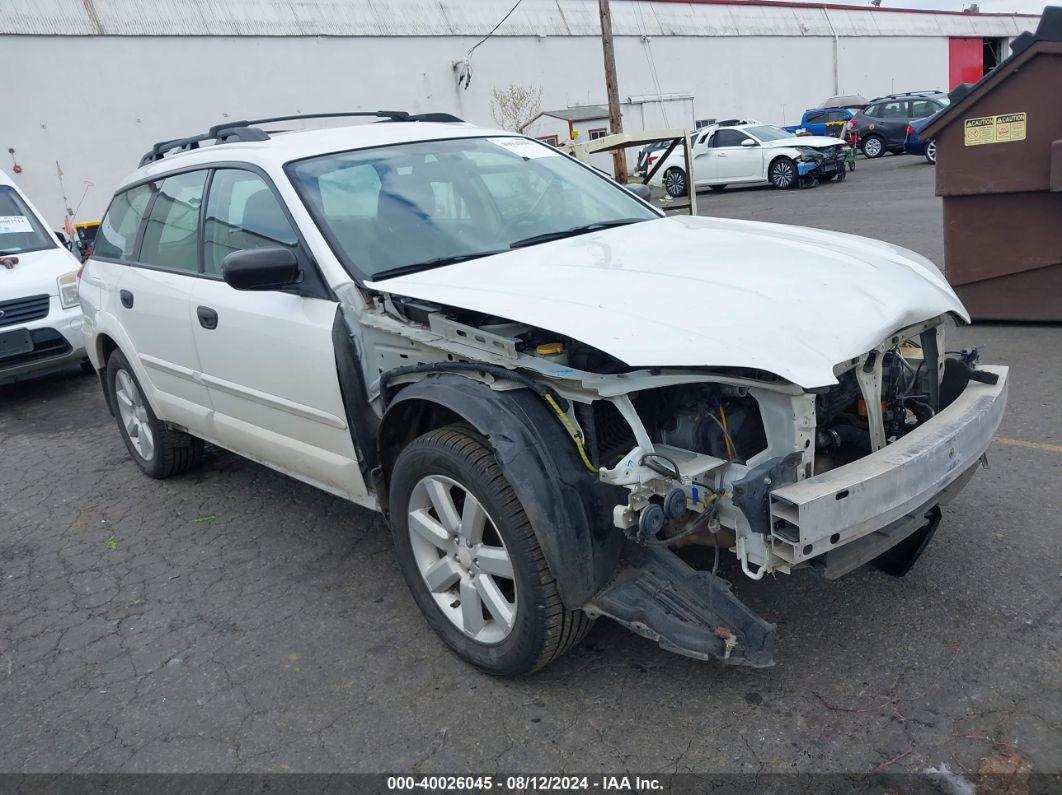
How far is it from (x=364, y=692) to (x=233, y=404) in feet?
5.44

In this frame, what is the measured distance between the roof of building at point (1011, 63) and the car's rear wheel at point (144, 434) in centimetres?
553

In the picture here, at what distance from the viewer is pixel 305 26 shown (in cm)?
2495

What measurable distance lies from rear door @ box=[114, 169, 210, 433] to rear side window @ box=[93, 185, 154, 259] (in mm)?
131

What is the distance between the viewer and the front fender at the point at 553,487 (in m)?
2.73

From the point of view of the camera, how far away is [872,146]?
26688mm

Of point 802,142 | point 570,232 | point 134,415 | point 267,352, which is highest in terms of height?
point 570,232

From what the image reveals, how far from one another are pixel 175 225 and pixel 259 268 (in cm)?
154

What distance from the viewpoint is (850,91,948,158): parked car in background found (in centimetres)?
2545

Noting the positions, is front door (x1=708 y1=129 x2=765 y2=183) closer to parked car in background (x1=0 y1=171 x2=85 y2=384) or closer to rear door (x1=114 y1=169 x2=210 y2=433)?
parked car in background (x1=0 y1=171 x2=85 y2=384)

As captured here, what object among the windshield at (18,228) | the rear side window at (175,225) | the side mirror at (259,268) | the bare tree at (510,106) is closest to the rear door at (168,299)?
the rear side window at (175,225)

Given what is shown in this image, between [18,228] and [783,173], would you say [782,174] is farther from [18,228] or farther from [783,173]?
[18,228]

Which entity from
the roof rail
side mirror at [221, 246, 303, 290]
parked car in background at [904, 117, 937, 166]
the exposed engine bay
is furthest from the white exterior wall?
the exposed engine bay

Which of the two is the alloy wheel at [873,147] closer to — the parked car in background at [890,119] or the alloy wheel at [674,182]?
the parked car in background at [890,119]

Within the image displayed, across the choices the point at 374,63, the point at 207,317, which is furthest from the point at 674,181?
the point at 207,317
